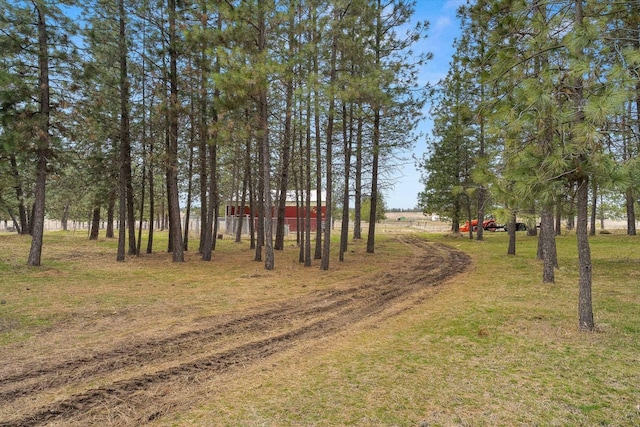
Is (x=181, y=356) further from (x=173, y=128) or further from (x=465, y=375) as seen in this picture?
(x=173, y=128)

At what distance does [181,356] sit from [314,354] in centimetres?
159

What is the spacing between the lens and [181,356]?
441 centimetres

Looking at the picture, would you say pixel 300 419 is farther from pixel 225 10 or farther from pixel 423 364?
pixel 225 10

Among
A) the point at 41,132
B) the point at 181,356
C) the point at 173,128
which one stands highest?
the point at 173,128

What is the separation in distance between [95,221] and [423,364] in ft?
80.0

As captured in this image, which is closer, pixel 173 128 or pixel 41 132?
pixel 41 132

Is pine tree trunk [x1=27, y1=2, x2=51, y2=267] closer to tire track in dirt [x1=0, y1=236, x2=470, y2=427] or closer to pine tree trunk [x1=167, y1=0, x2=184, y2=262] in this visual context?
pine tree trunk [x1=167, y1=0, x2=184, y2=262]

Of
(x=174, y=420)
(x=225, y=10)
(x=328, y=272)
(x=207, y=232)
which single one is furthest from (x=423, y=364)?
(x=207, y=232)

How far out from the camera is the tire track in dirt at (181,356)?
325 centimetres

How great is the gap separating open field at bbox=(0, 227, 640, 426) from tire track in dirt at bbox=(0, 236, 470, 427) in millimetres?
21

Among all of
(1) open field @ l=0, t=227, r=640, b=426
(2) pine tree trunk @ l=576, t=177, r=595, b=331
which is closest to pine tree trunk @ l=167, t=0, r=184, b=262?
(1) open field @ l=0, t=227, r=640, b=426

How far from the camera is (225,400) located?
3.35m

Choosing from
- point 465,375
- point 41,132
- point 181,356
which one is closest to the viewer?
point 465,375

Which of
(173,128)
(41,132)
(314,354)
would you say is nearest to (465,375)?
(314,354)
